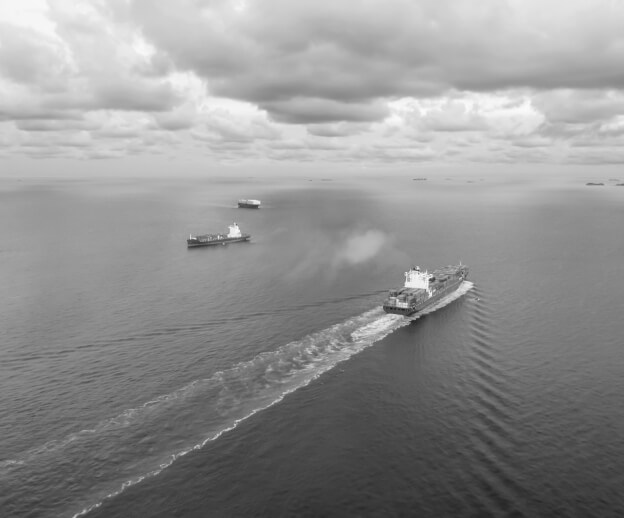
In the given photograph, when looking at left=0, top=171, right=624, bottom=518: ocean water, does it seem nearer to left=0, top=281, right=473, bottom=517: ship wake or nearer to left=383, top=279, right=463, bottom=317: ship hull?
left=0, top=281, right=473, bottom=517: ship wake

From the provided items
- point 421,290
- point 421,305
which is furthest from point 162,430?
point 421,290

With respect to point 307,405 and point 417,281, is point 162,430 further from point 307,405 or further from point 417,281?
point 417,281

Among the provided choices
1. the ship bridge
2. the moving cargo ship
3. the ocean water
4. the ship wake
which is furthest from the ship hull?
the ship wake

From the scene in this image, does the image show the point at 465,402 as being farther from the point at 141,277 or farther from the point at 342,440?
the point at 141,277

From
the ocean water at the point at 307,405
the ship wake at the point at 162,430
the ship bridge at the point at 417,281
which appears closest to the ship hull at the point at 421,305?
the ocean water at the point at 307,405

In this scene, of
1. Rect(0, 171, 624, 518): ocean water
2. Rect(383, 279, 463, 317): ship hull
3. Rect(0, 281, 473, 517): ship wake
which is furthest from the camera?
Rect(383, 279, 463, 317): ship hull

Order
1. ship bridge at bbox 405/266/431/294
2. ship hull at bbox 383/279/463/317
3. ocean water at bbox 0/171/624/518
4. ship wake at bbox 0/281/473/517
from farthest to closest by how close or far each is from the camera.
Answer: ship bridge at bbox 405/266/431/294 < ship hull at bbox 383/279/463/317 < ship wake at bbox 0/281/473/517 < ocean water at bbox 0/171/624/518
